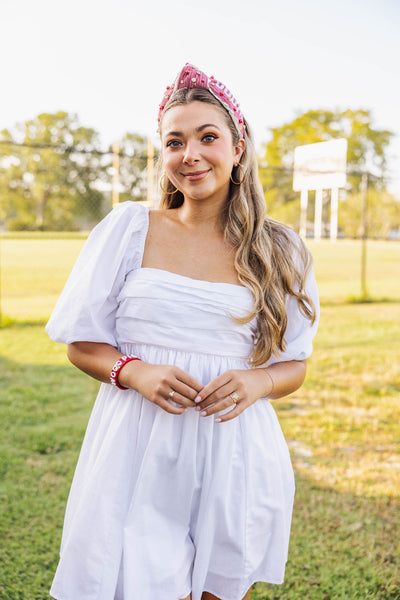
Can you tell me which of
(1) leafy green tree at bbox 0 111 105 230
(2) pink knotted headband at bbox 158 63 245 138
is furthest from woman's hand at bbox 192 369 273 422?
(1) leafy green tree at bbox 0 111 105 230

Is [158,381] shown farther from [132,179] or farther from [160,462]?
[132,179]

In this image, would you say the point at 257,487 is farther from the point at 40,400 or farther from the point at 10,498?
the point at 40,400

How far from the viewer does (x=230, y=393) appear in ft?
4.71

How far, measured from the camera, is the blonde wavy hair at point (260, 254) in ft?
5.13

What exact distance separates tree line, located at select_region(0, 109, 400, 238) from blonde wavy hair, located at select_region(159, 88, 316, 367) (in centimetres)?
705

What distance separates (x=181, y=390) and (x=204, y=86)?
2.71ft

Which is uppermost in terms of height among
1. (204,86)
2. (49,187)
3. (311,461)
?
(204,86)

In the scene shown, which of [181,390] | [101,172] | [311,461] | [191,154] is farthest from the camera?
[101,172]

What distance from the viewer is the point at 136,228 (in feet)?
5.18

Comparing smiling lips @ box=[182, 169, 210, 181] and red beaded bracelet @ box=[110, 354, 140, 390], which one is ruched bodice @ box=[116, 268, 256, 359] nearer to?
red beaded bracelet @ box=[110, 354, 140, 390]

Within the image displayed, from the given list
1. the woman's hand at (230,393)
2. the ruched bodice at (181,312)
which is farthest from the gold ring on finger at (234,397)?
the ruched bodice at (181,312)

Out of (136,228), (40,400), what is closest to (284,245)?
(136,228)

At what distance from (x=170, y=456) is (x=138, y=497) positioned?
0.44 feet

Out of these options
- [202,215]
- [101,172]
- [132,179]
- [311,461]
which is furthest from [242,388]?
[132,179]
